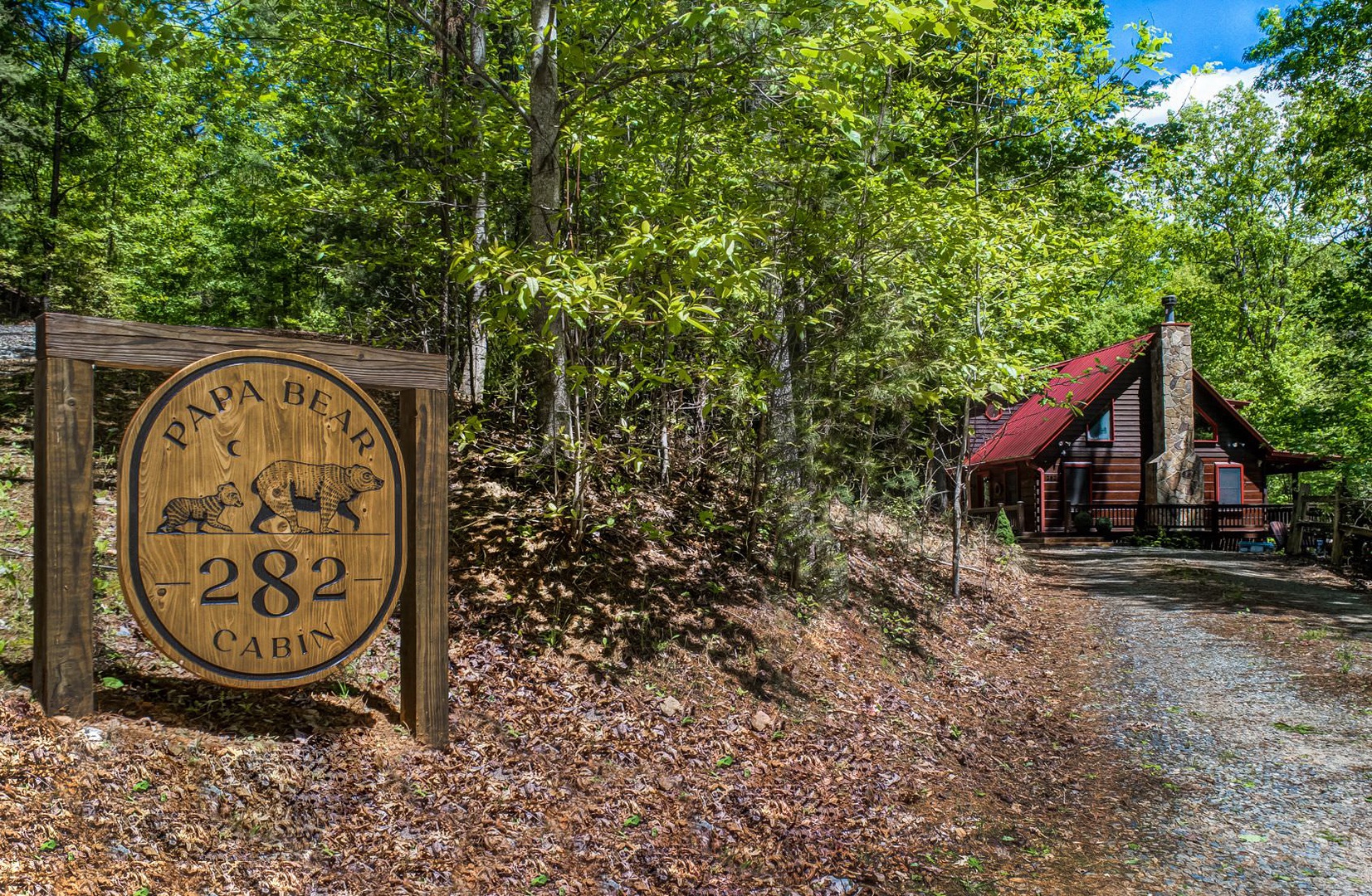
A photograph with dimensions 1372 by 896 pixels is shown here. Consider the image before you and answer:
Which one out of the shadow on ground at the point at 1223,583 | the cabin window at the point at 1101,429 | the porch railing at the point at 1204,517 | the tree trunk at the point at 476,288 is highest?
the tree trunk at the point at 476,288

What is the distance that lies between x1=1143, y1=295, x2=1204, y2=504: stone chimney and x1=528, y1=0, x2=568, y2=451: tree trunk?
2717cm

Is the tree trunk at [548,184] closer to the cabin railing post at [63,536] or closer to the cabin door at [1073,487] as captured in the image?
the cabin railing post at [63,536]

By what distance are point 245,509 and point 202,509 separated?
0.18 metres

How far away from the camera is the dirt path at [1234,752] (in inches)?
212

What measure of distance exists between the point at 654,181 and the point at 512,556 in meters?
3.51

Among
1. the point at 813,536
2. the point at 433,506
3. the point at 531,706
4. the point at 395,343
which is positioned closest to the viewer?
the point at 433,506

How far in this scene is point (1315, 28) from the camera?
18531 mm

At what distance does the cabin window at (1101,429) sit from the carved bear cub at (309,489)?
2928cm

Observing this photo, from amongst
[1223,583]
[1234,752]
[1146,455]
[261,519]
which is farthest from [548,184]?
[1146,455]

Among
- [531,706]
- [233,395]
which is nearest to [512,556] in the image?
[531,706]

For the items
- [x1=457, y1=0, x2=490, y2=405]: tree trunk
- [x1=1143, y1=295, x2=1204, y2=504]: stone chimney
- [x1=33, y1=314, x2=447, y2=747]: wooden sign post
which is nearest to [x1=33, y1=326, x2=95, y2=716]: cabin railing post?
[x1=33, y1=314, x2=447, y2=747]: wooden sign post

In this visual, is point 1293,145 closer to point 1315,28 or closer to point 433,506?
point 1315,28

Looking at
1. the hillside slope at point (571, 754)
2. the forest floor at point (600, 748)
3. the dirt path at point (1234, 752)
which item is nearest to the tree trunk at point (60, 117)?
the forest floor at point (600, 748)

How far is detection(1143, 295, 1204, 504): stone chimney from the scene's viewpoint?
28.7m
